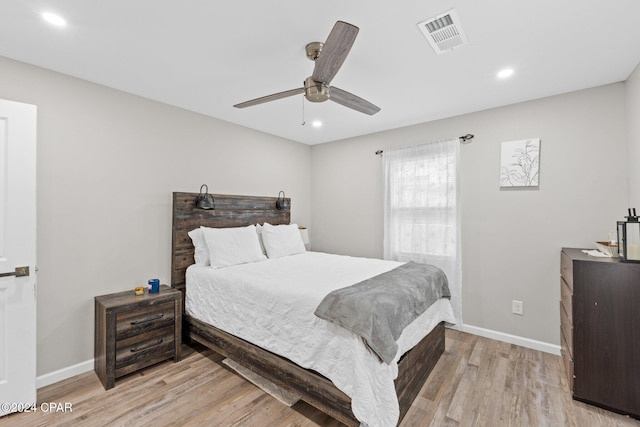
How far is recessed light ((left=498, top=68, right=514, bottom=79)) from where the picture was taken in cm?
242

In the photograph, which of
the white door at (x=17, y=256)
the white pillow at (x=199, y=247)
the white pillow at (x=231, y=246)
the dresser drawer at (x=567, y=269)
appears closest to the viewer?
the white door at (x=17, y=256)

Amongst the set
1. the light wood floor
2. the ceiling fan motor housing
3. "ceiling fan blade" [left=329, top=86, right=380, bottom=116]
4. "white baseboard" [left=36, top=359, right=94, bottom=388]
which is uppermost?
"ceiling fan blade" [left=329, top=86, right=380, bottom=116]

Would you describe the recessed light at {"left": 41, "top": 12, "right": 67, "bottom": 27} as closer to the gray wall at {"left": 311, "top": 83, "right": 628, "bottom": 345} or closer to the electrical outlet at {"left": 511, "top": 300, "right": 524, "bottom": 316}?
the gray wall at {"left": 311, "top": 83, "right": 628, "bottom": 345}

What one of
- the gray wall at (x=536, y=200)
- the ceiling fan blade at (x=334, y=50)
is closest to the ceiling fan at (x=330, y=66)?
the ceiling fan blade at (x=334, y=50)

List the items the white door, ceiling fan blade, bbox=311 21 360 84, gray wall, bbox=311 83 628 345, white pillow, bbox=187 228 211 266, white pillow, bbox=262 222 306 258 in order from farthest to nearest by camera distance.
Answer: white pillow, bbox=262 222 306 258
white pillow, bbox=187 228 211 266
gray wall, bbox=311 83 628 345
the white door
ceiling fan blade, bbox=311 21 360 84

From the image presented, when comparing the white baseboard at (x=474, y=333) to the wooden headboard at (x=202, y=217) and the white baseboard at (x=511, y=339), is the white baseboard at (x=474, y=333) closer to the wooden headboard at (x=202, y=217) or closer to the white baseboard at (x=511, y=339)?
the white baseboard at (x=511, y=339)

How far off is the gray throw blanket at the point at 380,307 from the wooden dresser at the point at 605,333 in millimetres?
1072

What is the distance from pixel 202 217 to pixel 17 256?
1.55m

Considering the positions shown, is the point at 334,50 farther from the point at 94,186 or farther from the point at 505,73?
the point at 94,186

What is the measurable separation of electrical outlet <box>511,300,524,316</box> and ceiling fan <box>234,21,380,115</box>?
2.57m

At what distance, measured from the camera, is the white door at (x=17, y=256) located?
2029mm

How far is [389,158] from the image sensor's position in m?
4.02

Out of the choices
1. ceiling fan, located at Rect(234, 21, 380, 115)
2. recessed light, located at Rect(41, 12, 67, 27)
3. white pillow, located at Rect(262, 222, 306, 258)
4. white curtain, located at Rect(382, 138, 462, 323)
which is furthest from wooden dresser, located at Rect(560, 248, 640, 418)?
recessed light, located at Rect(41, 12, 67, 27)

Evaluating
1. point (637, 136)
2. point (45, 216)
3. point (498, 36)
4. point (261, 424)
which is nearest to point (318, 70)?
point (498, 36)
